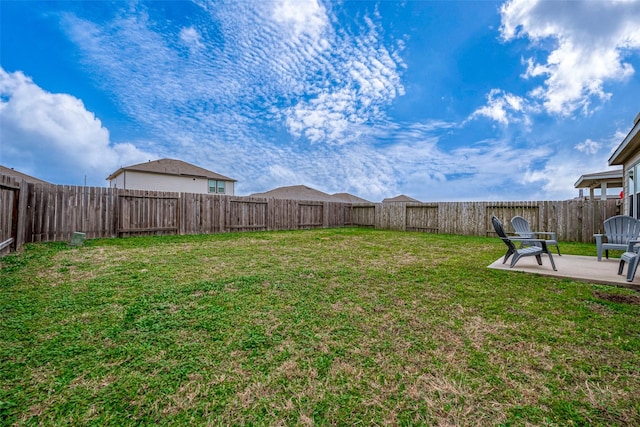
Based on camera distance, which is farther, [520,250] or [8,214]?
[8,214]

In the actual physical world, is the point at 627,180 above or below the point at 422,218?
above

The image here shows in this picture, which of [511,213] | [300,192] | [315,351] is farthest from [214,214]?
[300,192]

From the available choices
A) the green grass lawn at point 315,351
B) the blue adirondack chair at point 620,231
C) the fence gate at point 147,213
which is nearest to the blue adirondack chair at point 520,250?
the green grass lawn at point 315,351

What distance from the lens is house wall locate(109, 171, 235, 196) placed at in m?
19.1

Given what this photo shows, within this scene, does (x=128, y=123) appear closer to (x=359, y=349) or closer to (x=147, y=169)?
(x=147, y=169)

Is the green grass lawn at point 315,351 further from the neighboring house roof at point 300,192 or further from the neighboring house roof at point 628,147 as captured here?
the neighboring house roof at point 300,192

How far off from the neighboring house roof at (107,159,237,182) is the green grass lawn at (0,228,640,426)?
704 inches

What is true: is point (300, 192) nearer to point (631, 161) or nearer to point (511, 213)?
point (511, 213)

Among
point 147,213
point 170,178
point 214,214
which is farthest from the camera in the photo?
point 170,178

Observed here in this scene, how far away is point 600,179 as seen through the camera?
12.4m

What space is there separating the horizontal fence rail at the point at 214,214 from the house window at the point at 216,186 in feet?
36.2

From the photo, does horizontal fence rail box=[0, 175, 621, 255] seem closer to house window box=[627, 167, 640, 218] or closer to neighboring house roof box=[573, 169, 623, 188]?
house window box=[627, 167, 640, 218]

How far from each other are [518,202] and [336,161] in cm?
1290

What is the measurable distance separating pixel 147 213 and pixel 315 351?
994cm
